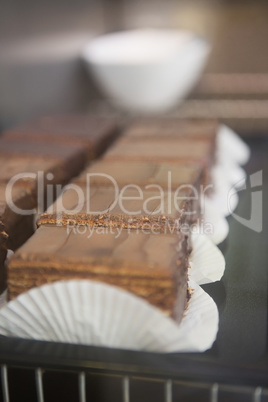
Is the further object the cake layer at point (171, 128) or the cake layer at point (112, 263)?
the cake layer at point (171, 128)

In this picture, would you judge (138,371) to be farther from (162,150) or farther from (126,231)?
(162,150)

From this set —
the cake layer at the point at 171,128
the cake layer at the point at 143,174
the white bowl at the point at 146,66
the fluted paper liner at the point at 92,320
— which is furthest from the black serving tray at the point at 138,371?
the white bowl at the point at 146,66

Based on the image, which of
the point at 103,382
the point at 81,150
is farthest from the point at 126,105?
the point at 103,382

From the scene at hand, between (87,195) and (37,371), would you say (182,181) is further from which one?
(37,371)

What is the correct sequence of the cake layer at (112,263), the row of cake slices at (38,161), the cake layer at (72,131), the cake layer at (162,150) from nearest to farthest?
the cake layer at (112,263), the row of cake slices at (38,161), the cake layer at (162,150), the cake layer at (72,131)

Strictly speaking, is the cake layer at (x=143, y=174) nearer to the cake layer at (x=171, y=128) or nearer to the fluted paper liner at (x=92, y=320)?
the cake layer at (x=171, y=128)

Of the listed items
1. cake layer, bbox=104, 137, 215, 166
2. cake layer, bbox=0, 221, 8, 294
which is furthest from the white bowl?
cake layer, bbox=0, 221, 8, 294

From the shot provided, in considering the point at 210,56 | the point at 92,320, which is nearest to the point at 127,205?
the point at 92,320

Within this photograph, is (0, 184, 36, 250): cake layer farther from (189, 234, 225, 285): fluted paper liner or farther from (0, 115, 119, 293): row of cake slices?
(189, 234, 225, 285): fluted paper liner
